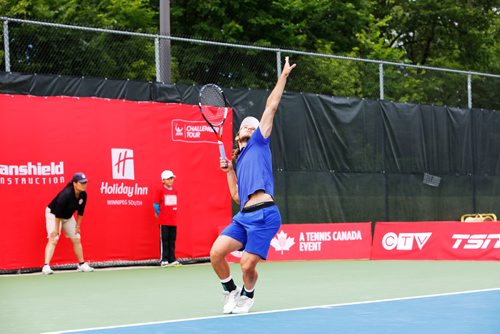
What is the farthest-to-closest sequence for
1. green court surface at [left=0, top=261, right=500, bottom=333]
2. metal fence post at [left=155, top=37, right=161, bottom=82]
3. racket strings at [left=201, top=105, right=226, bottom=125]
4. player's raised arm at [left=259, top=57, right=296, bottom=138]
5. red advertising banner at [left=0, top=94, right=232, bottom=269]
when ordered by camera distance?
metal fence post at [left=155, top=37, right=161, bottom=82] < red advertising banner at [left=0, top=94, right=232, bottom=269] < racket strings at [left=201, top=105, right=226, bottom=125] < green court surface at [left=0, top=261, right=500, bottom=333] < player's raised arm at [left=259, top=57, right=296, bottom=138]

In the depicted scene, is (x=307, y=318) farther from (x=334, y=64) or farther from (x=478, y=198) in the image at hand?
(x=478, y=198)

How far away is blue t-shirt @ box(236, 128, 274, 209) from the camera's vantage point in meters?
9.23

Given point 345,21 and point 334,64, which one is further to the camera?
point 345,21

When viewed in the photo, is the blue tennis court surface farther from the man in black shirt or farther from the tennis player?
the man in black shirt

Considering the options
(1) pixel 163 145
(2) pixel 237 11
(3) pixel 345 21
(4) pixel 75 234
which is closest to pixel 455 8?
(3) pixel 345 21

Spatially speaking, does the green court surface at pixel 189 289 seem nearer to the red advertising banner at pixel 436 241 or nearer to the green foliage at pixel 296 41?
the red advertising banner at pixel 436 241

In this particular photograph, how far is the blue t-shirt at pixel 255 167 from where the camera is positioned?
9.23 m

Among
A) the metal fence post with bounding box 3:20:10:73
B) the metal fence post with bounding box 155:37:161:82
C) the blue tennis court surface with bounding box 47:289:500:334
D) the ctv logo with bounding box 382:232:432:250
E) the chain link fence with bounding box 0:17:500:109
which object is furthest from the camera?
the ctv logo with bounding box 382:232:432:250

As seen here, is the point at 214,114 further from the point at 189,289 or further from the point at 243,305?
Answer: the point at 243,305

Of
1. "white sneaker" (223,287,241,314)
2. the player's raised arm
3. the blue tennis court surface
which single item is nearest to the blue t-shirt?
the player's raised arm

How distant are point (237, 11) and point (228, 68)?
39.0 ft

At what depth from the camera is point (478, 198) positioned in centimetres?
2245

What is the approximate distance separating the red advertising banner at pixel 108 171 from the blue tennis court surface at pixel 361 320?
7225 mm

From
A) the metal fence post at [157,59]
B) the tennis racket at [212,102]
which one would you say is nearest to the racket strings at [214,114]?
the tennis racket at [212,102]
